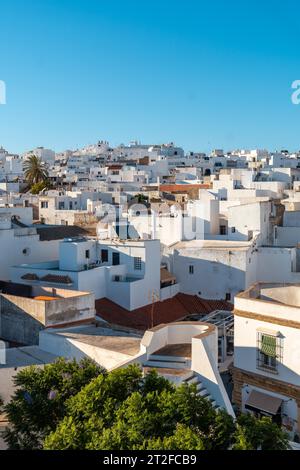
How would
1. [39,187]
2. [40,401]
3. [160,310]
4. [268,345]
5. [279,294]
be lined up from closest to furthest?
[40,401] → [268,345] → [279,294] → [160,310] → [39,187]

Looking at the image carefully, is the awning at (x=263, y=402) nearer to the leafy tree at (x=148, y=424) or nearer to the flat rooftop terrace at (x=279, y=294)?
the flat rooftop terrace at (x=279, y=294)

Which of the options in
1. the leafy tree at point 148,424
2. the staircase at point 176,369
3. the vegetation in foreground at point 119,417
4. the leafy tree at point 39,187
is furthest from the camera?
the leafy tree at point 39,187

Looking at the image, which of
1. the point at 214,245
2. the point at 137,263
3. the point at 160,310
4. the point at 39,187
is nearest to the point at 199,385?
the point at 160,310

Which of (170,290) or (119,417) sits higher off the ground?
(119,417)

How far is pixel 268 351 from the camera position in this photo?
14523mm

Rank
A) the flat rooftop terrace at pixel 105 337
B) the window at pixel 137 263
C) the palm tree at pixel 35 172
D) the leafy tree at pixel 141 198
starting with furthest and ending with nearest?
the palm tree at pixel 35 172 < the leafy tree at pixel 141 198 < the window at pixel 137 263 < the flat rooftop terrace at pixel 105 337

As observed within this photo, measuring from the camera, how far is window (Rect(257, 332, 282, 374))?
563 inches

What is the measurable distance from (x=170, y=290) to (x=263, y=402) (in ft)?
38.2

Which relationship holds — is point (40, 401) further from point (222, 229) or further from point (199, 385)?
point (222, 229)

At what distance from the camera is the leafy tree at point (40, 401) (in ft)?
33.6

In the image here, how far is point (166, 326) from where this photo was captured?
563 inches

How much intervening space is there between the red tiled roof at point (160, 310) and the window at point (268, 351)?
7.32m

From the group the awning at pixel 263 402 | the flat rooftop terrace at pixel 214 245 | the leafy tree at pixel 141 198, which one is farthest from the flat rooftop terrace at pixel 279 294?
the leafy tree at pixel 141 198

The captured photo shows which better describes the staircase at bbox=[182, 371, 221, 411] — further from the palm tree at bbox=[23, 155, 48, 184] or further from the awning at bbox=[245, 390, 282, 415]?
the palm tree at bbox=[23, 155, 48, 184]
